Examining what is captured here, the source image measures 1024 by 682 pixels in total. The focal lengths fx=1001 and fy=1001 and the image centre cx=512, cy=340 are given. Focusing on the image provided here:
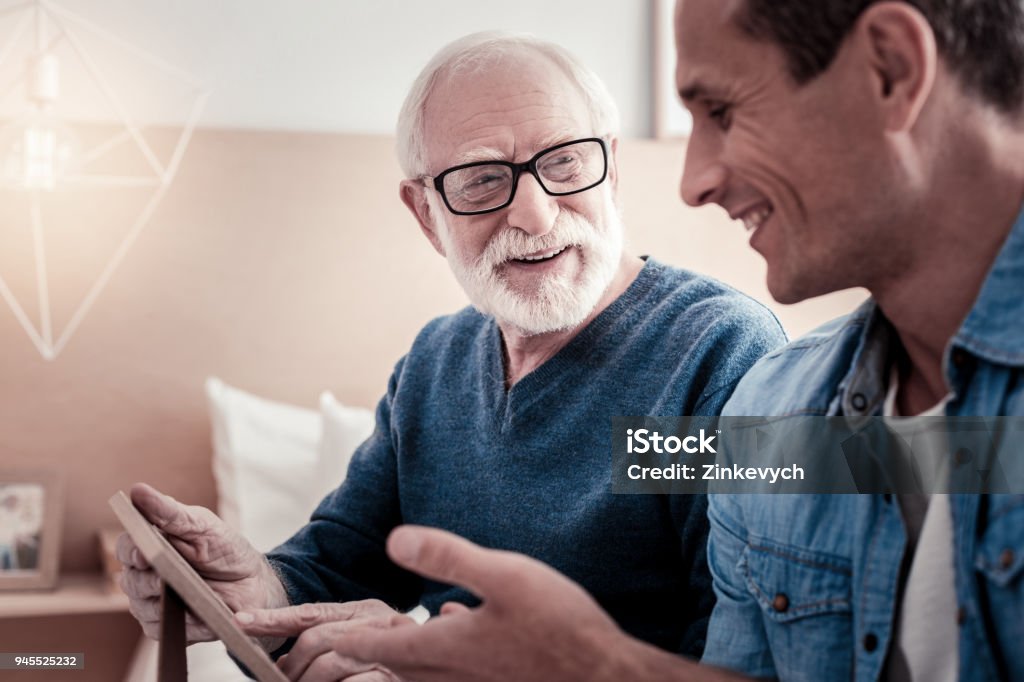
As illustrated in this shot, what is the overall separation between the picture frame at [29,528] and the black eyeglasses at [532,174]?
1.62 meters

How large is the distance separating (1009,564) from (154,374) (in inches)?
91.0

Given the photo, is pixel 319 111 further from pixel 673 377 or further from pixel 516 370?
pixel 673 377

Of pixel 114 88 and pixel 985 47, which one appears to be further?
pixel 114 88

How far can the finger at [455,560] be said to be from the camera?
2.32ft

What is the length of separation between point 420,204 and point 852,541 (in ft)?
3.14

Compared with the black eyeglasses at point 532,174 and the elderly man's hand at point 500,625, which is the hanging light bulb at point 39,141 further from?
the elderly man's hand at point 500,625

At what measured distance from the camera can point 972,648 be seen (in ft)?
2.52

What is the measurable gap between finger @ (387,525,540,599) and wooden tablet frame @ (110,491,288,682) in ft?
0.74

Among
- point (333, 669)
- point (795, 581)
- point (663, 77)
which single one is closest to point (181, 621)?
point (333, 669)

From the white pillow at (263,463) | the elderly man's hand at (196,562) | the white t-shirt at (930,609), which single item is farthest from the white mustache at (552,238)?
the white pillow at (263,463)

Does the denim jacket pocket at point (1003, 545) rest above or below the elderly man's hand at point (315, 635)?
above

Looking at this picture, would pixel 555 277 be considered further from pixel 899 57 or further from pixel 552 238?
pixel 899 57

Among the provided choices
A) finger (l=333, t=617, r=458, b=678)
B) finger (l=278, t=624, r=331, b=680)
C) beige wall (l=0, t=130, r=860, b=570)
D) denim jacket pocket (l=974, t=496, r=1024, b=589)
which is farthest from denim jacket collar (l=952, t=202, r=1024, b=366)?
beige wall (l=0, t=130, r=860, b=570)

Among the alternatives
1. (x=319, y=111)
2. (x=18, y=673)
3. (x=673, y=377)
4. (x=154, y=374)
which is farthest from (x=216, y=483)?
(x=673, y=377)
